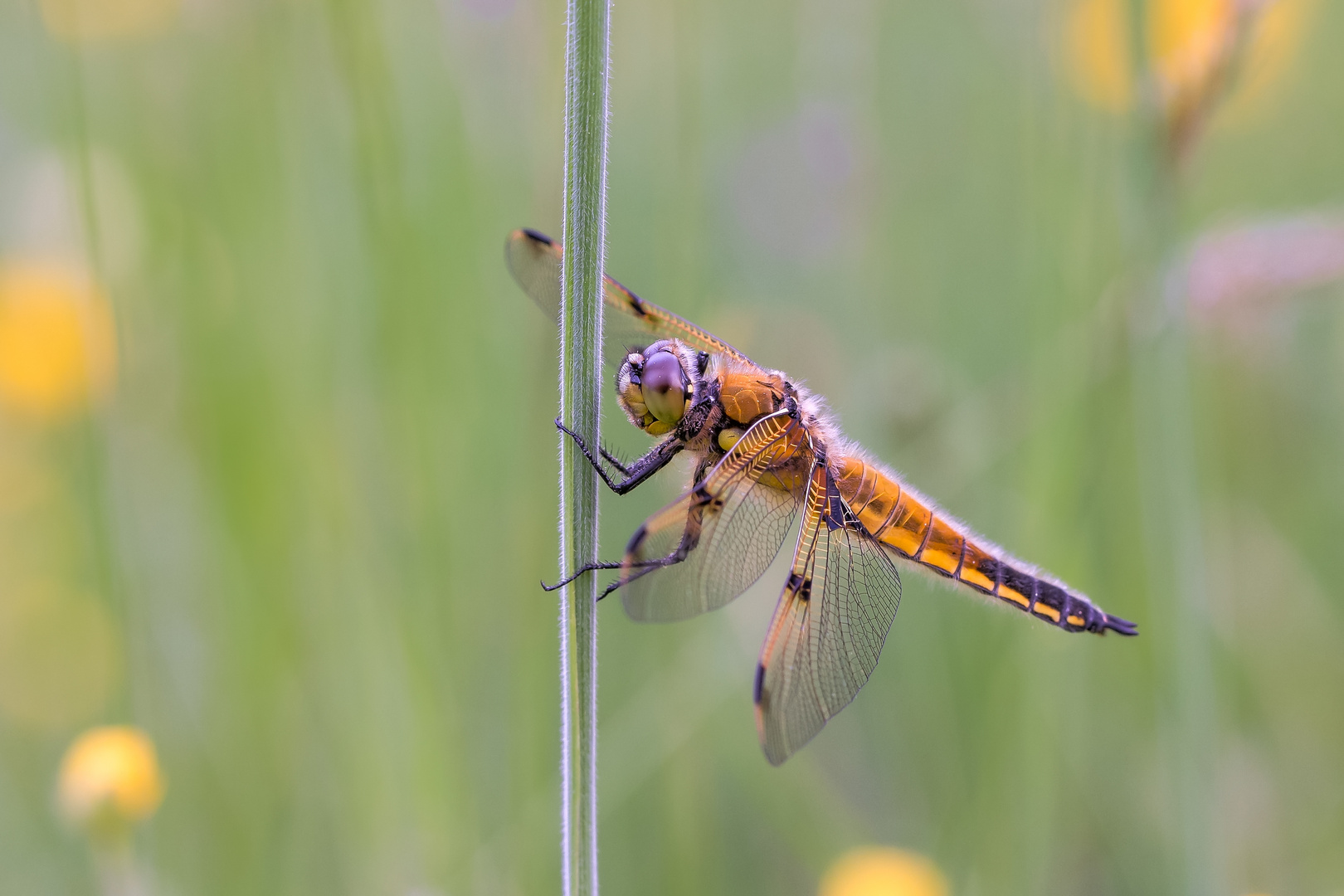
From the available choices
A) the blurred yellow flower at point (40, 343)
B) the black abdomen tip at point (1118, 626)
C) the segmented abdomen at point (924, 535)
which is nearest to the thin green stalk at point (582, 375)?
the segmented abdomen at point (924, 535)

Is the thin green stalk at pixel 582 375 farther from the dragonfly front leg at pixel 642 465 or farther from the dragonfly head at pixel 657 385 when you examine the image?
the dragonfly head at pixel 657 385

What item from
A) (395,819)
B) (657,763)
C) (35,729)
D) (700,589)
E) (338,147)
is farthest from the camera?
(35,729)

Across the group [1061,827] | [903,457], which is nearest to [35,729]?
[903,457]

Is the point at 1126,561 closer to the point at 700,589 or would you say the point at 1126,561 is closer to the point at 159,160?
the point at 700,589

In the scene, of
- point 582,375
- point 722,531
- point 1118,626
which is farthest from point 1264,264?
point 582,375

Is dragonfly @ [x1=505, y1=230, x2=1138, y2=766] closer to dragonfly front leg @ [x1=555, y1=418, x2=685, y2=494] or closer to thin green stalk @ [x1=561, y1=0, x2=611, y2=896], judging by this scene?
dragonfly front leg @ [x1=555, y1=418, x2=685, y2=494]

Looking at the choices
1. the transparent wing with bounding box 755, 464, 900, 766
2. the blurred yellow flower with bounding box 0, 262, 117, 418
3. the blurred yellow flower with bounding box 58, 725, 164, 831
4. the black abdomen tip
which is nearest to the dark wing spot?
the transparent wing with bounding box 755, 464, 900, 766
